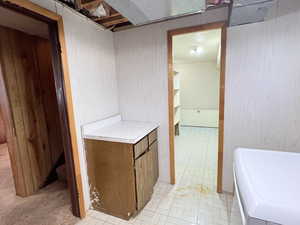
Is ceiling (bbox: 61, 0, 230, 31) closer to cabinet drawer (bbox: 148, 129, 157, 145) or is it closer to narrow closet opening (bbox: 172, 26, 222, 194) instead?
narrow closet opening (bbox: 172, 26, 222, 194)

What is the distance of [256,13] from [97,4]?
1467mm

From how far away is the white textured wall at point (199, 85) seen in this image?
4.93 m

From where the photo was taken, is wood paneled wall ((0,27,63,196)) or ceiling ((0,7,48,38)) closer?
ceiling ((0,7,48,38))

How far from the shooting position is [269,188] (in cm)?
67

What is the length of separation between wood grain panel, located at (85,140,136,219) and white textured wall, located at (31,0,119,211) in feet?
0.32

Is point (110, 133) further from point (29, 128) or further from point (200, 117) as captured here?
point (200, 117)

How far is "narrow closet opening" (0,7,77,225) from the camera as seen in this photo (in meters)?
1.71

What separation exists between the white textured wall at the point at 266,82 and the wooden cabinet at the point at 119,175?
3.56 feet

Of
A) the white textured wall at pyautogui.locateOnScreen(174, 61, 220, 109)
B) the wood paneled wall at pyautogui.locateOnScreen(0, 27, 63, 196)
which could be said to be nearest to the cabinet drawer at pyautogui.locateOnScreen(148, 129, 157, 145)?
the wood paneled wall at pyautogui.locateOnScreen(0, 27, 63, 196)

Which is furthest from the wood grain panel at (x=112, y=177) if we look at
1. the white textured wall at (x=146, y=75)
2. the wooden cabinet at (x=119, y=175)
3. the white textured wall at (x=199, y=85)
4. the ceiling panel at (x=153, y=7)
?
the white textured wall at (x=199, y=85)

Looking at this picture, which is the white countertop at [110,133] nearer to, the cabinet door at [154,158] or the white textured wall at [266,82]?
the cabinet door at [154,158]

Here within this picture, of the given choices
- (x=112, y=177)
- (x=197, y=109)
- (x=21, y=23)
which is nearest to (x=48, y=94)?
(x=21, y=23)

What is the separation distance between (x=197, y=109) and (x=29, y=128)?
175 inches

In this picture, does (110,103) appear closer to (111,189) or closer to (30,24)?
(111,189)
